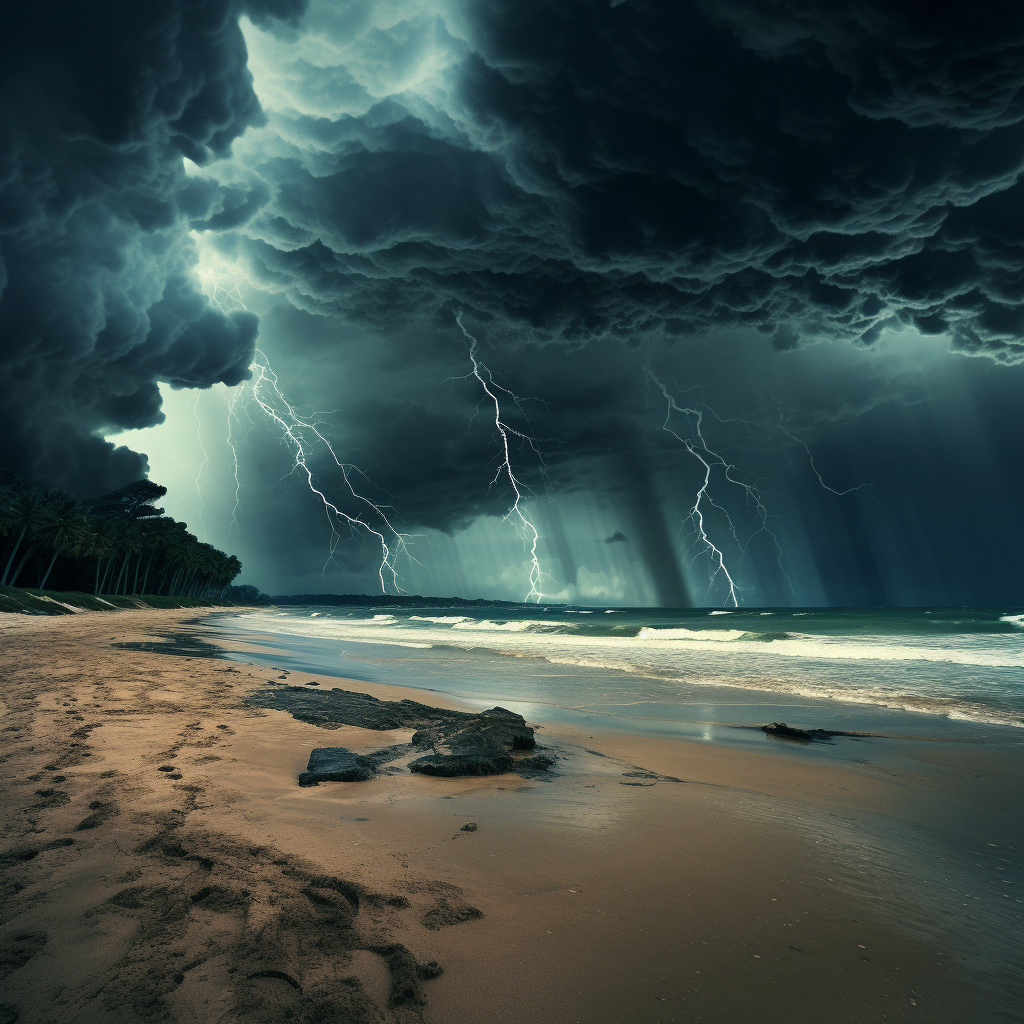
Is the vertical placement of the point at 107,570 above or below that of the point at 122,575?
above

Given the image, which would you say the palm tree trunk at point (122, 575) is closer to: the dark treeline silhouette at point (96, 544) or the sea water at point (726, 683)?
the dark treeline silhouette at point (96, 544)

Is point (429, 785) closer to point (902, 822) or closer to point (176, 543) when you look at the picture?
point (902, 822)

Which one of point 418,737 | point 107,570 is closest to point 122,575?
point 107,570

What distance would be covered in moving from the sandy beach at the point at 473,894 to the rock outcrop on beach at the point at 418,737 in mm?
231

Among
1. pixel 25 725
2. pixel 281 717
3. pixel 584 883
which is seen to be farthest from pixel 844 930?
pixel 25 725

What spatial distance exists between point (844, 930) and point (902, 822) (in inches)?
88.2

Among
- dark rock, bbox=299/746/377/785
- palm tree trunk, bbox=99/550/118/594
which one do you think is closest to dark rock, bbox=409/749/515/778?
dark rock, bbox=299/746/377/785

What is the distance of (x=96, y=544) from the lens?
186 ft

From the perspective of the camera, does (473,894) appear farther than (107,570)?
No

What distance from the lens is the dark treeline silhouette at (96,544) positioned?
49.7 metres

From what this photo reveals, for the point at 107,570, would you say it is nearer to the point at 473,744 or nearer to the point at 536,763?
the point at 473,744

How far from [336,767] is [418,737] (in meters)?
1.54

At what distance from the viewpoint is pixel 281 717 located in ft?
23.4

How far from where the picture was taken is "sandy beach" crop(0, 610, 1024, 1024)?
6.23 ft
